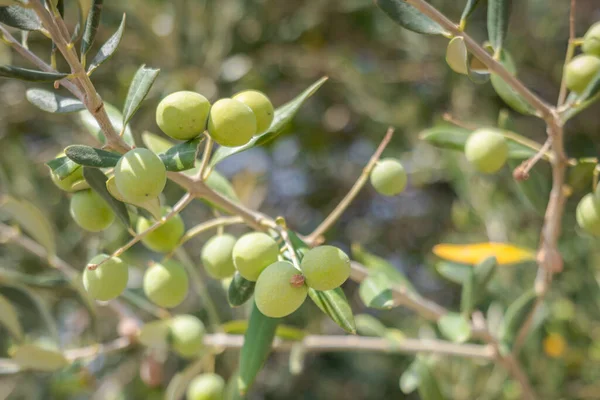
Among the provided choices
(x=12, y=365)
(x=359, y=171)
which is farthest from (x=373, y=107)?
(x=12, y=365)

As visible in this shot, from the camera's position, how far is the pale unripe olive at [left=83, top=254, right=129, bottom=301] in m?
0.83

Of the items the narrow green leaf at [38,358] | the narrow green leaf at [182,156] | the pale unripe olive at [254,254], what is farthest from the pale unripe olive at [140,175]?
the narrow green leaf at [38,358]

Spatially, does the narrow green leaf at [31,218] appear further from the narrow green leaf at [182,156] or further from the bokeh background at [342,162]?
the narrow green leaf at [182,156]

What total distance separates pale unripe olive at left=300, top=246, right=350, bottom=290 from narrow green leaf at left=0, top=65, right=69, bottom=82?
38 cm

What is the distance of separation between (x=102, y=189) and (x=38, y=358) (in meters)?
0.75

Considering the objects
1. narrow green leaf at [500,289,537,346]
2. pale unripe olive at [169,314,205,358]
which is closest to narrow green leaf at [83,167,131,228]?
pale unripe olive at [169,314,205,358]

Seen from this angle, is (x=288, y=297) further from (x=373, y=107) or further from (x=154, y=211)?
(x=373, y=107)

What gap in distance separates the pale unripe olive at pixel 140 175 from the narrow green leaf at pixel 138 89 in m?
0.11

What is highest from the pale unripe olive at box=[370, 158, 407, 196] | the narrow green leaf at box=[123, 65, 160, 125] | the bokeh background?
the narrow green leaf at box=[123, 65, 160, 125]

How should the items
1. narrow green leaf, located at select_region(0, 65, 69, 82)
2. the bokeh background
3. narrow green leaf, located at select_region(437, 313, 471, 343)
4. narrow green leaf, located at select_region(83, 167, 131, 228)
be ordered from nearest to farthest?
narrow green leaf, located at select_region(0, 65, 69, 82) → narrow green leaf, located at select_region(83, 167, 131, 228) → narrow green leaf, located at select_region(437, 313, 471, 343) → the bokeh background

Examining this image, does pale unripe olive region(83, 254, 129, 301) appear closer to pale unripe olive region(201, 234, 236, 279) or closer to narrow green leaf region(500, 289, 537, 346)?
pale unripe olive region(201, 234, 236, 279)

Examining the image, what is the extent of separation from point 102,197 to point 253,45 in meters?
1.95

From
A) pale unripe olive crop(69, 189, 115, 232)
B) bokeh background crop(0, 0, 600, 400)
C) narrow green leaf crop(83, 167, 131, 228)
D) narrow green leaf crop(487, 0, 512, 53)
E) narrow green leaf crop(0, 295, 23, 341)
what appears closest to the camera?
narrow green leaf crop(83, 167, 131, 228)

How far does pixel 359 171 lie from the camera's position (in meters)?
2.95
